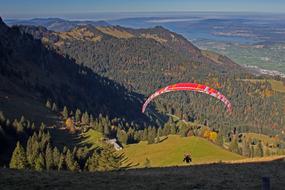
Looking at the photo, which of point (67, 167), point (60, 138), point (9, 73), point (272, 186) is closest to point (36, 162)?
point (67, 167)

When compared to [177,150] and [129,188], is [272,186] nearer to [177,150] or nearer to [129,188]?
A: [129,188]

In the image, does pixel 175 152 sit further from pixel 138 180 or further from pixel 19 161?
pixel 138 180

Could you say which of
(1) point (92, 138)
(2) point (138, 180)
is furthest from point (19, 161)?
(1) point (92, 138)

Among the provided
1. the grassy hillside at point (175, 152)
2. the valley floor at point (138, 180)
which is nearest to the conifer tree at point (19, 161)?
the valley floor at point (138, 180)

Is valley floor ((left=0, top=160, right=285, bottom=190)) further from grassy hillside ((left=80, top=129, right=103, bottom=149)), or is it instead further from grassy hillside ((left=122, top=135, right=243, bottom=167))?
grassy hillside ((left=80, top=129, right=103, bottom=149))

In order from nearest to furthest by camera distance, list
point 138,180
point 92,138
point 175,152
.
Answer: point 138,180
point 175,152
point 92,138

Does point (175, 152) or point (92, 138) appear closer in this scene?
point (175, 152)
